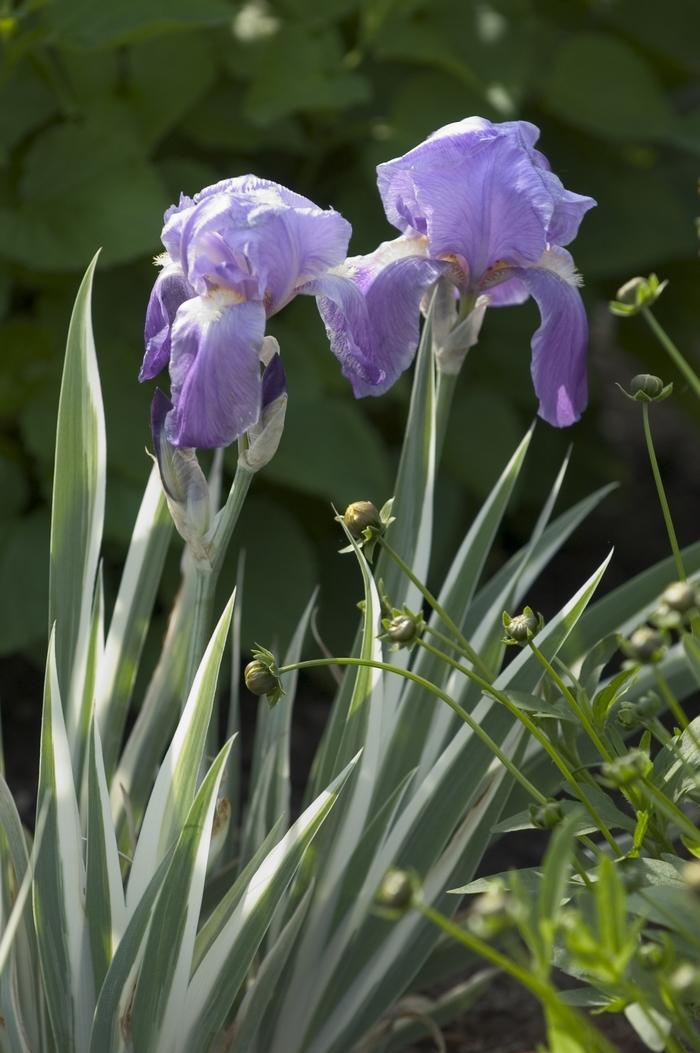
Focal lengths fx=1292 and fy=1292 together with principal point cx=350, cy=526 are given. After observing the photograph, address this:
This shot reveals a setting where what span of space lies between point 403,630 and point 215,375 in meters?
0.23

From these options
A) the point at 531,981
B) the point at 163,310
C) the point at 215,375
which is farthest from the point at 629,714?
the point at 163,310

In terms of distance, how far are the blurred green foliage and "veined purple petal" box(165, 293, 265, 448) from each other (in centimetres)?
81

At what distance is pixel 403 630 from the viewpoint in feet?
2.60

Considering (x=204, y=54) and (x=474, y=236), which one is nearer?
(x=474, y=236)

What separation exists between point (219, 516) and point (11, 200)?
102 cm

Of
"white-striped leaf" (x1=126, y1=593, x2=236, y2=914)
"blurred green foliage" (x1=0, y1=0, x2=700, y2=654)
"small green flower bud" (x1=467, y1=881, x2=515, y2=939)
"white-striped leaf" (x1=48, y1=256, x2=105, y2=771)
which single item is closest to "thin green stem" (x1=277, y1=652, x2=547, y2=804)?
"white-striped leaf" (x1=126, y1=593, x2=236, y2=914)

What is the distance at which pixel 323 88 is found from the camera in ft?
6.03

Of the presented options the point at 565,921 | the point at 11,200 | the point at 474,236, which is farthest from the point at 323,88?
the point at 565,921

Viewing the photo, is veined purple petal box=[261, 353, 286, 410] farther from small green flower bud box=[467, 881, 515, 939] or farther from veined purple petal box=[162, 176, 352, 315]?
small green flower bud box=[467, 881, 515, 939]

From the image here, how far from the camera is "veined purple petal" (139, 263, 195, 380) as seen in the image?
3.20ft

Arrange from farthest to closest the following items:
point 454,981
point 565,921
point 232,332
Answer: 1. point 454,981
2. point 232,332
3. point 565,921

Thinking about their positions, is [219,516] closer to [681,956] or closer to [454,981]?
[681,956]

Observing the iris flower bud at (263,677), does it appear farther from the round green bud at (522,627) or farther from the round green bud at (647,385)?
the round green bud at (647,385)

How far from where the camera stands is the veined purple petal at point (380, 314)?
100 centimetres
